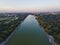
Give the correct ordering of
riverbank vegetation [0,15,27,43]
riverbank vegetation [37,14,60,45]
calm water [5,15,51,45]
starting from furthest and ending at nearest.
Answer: riverbank vegetation [0,15,27,43]
riverbank vegetation [37,14,60,45]
calm water [5,15,51,45]

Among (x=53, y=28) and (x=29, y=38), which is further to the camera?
(x=53, y=28)

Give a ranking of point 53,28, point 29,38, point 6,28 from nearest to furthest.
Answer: point 29,38 → point 53,28 → point 6,28

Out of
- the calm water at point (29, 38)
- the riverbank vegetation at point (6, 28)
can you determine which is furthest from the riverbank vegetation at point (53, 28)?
the riverbank vegetation at point (6, 28)

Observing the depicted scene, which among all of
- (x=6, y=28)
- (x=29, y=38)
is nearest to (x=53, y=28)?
(x=29, y=38)

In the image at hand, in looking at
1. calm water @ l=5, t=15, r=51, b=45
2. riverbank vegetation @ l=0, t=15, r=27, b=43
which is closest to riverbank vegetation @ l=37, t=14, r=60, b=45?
calm water @ l=5, t=15, r=51, b=45

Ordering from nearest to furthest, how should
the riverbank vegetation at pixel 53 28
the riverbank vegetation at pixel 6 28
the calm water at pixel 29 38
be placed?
the calm water at pixel 29 38, the riverbank vegetation at pixel 53 28, the riverbank vegetation at pixel 6 28

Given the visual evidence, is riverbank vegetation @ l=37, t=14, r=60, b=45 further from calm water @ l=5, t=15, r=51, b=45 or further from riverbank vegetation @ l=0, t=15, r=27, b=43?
riverbank vegetation @ l=0, t=15, r=27, b=43

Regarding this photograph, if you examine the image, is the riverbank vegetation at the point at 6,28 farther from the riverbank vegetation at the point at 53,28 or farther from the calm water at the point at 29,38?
the riverbank vegetation at the point at 53,28

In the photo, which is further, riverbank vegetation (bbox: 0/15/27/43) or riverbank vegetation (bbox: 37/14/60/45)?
riverbank vegetation (bbox: 0/15/27/43)

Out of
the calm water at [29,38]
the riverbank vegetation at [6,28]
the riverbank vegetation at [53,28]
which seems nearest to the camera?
the calm water at [29,38]

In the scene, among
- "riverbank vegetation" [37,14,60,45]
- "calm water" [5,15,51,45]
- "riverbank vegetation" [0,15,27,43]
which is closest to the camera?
"calm water" [5,15,51,45]

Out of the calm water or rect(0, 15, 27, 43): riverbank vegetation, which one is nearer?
the calm water

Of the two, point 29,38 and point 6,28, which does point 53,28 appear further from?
point 6,28
